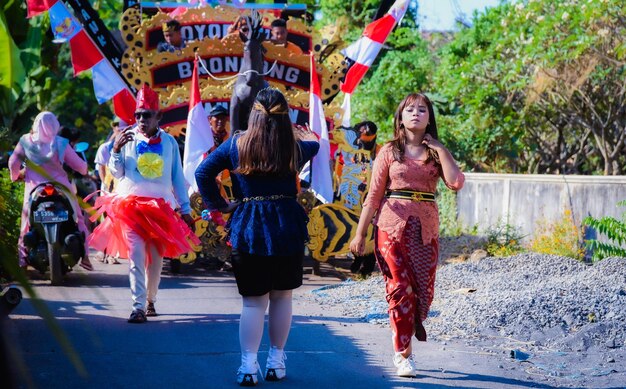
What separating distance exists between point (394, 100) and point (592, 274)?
12.2m

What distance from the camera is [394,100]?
2158 cm

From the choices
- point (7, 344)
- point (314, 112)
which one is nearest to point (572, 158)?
point (314, 112)

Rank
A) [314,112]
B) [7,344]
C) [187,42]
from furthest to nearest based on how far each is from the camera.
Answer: [187,42], [314,112], [7,344]

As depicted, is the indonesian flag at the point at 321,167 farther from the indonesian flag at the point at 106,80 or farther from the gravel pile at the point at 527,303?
the indonesian flag at the point at 106,80

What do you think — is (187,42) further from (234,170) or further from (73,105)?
(73,105)

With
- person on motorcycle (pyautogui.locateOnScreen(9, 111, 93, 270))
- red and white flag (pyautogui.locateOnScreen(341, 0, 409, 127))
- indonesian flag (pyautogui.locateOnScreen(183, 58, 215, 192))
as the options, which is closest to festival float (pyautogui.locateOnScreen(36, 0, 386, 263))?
red and white flag (pyautogui.locateOnScreen(341, 0, 409, 127))

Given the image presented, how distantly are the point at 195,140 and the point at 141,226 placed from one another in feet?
11.3

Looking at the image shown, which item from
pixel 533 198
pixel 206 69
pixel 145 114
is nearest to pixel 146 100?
pixel 145 114

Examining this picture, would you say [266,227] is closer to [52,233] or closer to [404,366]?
[404,366]

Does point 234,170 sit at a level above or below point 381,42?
below

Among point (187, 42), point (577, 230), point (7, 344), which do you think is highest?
point (187, 42)

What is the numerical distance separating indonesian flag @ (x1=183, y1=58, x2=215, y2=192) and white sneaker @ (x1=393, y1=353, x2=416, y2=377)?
219 inches

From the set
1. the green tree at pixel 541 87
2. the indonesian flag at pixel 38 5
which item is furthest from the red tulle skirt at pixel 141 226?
the green tree at pixel 541 87

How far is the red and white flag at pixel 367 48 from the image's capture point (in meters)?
14.2
